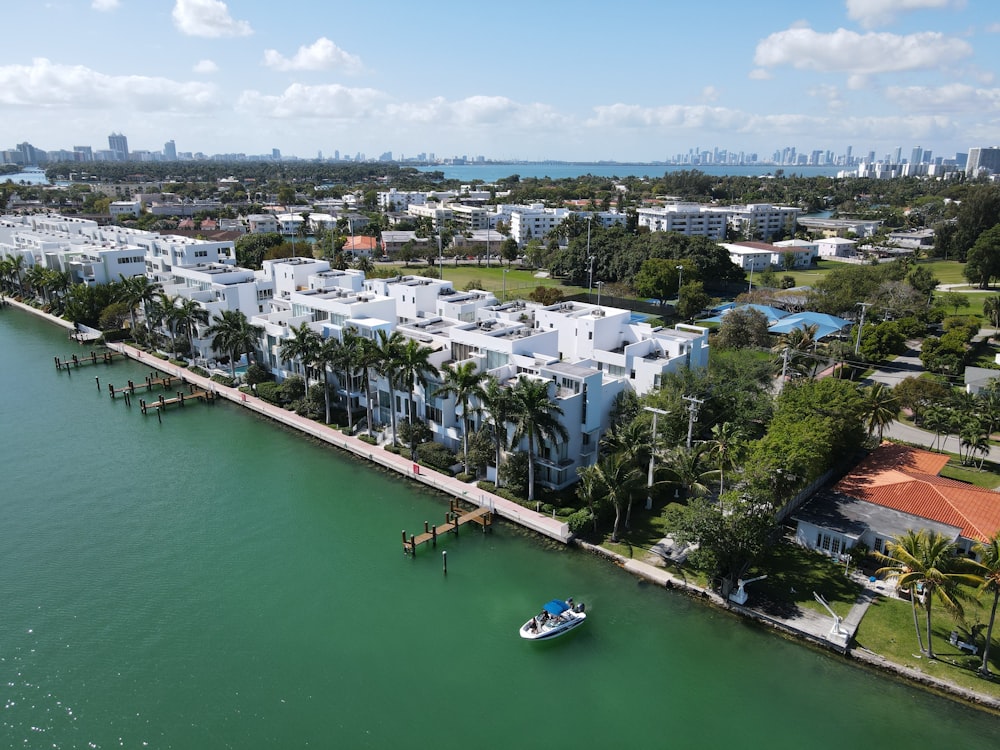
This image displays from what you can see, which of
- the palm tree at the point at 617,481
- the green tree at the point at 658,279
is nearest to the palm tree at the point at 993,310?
the green tree at the point at 658,279

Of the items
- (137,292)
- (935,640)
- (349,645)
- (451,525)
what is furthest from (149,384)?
(935,640)

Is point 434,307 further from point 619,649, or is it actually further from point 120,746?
point 120,746

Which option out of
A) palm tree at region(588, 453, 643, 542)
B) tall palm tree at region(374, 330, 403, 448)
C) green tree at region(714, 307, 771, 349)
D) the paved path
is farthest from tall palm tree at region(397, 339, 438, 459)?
green tree at region(714, 307, 771, 349)

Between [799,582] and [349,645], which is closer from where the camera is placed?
[349,645]

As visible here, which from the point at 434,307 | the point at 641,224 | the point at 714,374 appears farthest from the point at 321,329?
the point at 641,224

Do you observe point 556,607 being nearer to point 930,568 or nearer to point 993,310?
point 930,568
